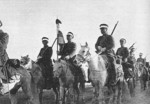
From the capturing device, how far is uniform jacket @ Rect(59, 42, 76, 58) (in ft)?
28.0

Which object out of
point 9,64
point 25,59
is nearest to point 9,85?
point 9,64

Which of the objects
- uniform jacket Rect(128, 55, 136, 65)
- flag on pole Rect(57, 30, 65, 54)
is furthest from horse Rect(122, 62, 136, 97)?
flag on pole Rect(57, 30, 65, 54)

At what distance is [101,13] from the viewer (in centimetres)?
881

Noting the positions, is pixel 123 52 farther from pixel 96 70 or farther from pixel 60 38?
pixel 60 38

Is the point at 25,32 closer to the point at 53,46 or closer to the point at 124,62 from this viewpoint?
the point at 53,46

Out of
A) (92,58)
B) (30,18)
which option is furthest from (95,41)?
(30,18)

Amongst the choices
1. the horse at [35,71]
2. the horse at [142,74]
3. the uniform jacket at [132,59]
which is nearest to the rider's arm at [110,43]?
the uniform jacket at [132,59]

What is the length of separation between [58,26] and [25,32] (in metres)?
0.77

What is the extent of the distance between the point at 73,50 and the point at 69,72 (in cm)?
58

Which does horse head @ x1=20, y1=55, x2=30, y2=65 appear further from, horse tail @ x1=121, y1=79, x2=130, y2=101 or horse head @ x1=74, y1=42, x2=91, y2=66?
horse tail @ x1=121, y1=79, x2=130, y2=101

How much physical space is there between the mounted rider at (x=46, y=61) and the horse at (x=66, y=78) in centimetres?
41

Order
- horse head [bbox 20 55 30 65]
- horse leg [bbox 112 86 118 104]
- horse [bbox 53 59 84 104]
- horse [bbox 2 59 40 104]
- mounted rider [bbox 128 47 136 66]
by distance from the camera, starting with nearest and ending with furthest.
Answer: horse [bbox 2 59 40 104] → horse [bbox 53 59 84 104] → horse head [bbox 20 55 30 65] → horse leg [bbox 112 86 118 104] → mounted rider [bbox 128 47 136 66]

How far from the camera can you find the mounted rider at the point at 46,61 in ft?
28.0

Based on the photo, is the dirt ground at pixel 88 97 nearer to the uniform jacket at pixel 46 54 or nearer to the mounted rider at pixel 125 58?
the mounted rider at pixel 125 58
